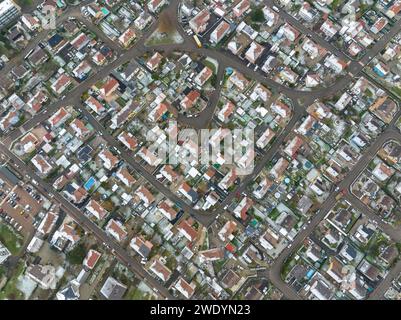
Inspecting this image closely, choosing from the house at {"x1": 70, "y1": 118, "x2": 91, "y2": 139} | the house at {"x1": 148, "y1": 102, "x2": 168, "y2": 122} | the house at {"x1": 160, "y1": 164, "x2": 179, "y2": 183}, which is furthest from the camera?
the house at {"x1": 148, "y1": 102, "x2": 168, "y2": 122}

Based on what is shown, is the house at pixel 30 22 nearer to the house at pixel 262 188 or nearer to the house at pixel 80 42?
the house at pixel 80 42

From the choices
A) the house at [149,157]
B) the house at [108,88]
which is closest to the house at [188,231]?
the house at [149,157]

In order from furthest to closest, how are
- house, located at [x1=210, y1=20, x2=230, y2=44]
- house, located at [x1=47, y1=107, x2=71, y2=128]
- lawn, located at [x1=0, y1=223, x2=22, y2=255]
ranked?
1. house, located at [x1=210, y1=20, x2=230, y2=44]
2. house, located at [x1=47, y1=107, x2=71, y2=128]
3. lawn, located at [x1=0, y1=223, x2=22, y2=255]

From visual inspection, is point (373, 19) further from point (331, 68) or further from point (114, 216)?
point (114, 216)

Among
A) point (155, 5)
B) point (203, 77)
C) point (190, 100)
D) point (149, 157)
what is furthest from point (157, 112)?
point (155, 5)

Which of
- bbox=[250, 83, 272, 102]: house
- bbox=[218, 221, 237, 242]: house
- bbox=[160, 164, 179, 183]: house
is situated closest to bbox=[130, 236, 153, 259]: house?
bbox=[160, 164, 179, 183]: house

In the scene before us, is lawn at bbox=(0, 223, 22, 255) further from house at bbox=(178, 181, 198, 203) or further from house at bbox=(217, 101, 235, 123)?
house at bbox=(217, 101, 235, 123)

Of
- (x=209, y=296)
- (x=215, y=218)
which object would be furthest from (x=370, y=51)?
(x=209, y=296)

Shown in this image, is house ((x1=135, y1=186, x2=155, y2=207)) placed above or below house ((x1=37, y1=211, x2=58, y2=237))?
above
